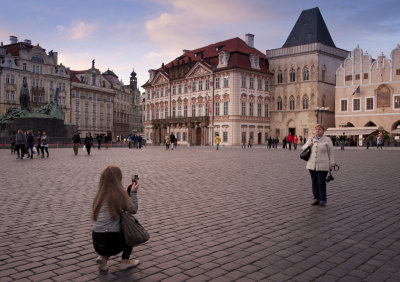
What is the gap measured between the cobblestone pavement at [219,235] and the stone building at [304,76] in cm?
4798

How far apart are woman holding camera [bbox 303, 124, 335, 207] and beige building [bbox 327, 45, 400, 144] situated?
45143 millimetres

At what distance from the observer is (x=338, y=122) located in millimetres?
54688

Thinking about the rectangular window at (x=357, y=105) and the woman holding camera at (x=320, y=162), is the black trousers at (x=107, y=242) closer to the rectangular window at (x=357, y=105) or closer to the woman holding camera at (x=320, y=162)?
the woman holding camera at (x=320, y=162)

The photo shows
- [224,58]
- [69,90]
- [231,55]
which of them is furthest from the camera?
[69,90]

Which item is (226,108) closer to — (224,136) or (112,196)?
(224,136)

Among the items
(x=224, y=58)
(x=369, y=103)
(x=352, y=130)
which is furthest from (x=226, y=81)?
(x=369, y=103)

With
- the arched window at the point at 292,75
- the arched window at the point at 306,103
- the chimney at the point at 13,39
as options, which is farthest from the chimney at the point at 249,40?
Result: the chimney at the point at 13,39

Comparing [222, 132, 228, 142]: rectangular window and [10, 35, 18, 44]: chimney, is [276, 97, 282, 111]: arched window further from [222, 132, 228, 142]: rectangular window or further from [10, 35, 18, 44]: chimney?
[10, 35, 18, 44]: chimney

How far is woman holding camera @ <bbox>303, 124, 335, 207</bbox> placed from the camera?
25.7 feet

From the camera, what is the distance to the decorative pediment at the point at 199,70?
60825 millimetres

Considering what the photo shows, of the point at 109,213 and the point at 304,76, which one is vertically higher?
the point at 304,76

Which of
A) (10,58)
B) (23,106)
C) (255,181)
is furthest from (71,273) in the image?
(10,58)

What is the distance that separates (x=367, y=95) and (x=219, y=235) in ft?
169

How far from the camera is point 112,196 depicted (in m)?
4.01
